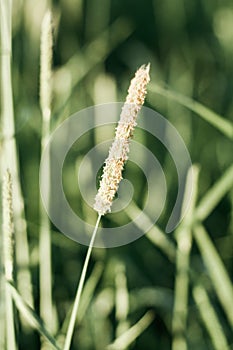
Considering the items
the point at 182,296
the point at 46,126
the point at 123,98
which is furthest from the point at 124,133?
the point at 123,98

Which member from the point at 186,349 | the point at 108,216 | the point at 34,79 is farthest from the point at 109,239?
the point at 34,79

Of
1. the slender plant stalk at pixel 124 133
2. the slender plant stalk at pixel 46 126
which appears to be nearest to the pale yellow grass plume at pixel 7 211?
the slender plant stalk at pixel 124 133

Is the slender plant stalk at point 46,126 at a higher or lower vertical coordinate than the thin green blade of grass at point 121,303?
higher

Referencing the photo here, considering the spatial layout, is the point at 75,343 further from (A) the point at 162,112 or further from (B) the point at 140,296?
(A) the point at 162,112

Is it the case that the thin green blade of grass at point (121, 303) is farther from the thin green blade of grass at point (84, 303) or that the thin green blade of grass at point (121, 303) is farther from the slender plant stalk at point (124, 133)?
the slender plant stalk at point (124, 133)

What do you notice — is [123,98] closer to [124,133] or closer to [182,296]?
[182,296]

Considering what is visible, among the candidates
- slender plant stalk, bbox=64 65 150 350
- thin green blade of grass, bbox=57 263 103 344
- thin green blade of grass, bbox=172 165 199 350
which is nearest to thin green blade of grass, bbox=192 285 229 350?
thin green blade of grass, bbox=172 165 199 350

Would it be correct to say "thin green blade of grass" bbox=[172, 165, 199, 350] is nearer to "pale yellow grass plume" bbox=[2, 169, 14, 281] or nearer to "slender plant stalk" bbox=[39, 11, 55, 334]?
"slender plant stalk" bbox=[39, 11, 55, 334]

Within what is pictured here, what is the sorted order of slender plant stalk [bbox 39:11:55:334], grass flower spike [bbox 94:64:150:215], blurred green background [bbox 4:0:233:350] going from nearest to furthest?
grass flower spike [bbox 94:64:150:215] < slender plant stalk [bbox 39:11:55:334] < blurred green background [bbox 4:0:233:350]
